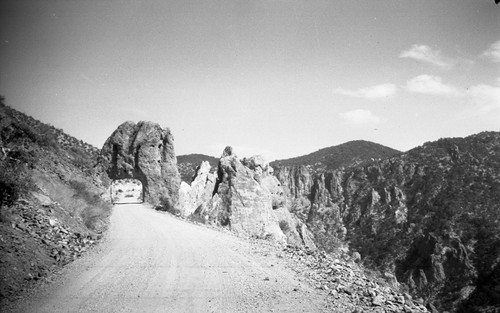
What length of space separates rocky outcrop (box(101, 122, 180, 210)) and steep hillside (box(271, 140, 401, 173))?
110774mm

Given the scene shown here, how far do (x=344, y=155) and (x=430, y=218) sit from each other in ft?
241

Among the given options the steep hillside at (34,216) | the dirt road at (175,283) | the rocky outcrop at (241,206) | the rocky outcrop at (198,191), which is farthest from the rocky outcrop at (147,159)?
the dirt road at (175,283)

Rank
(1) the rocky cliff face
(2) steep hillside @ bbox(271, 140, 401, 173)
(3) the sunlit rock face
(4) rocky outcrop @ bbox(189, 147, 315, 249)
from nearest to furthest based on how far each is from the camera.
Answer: (4) rocky outcrop @ bbox(189, 147, 315, 249)
(3) the sunlit rock face
(1) the rocky cliff face
(2) steep hillside @ bbox(271, 140, 401, 173)

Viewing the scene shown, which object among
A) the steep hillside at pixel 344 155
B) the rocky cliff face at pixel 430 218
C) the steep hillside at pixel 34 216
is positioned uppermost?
the steep hillside at pixel 344 155

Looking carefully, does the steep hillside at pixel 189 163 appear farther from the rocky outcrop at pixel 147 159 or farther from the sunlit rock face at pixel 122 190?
the rocky outcrop at pixel 147 159

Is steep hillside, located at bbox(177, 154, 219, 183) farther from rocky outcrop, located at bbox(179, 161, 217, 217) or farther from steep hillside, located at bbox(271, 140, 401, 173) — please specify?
rocky outcrop, located at bbox(179, 161, 217, 217)

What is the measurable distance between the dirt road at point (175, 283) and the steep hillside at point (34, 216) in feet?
2.01

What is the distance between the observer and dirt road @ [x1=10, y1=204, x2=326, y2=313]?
548 centimetres

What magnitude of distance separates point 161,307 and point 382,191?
3865 inches

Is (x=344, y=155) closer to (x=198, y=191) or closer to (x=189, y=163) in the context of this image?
(x=189, y=163)

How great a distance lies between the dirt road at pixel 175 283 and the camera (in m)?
5.48

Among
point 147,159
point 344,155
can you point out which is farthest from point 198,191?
point 344,155

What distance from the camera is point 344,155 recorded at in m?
140

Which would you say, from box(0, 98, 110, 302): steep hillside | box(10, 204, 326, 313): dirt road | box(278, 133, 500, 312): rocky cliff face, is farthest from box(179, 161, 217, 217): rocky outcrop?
box(10, 204, 326, 313): dirt road
